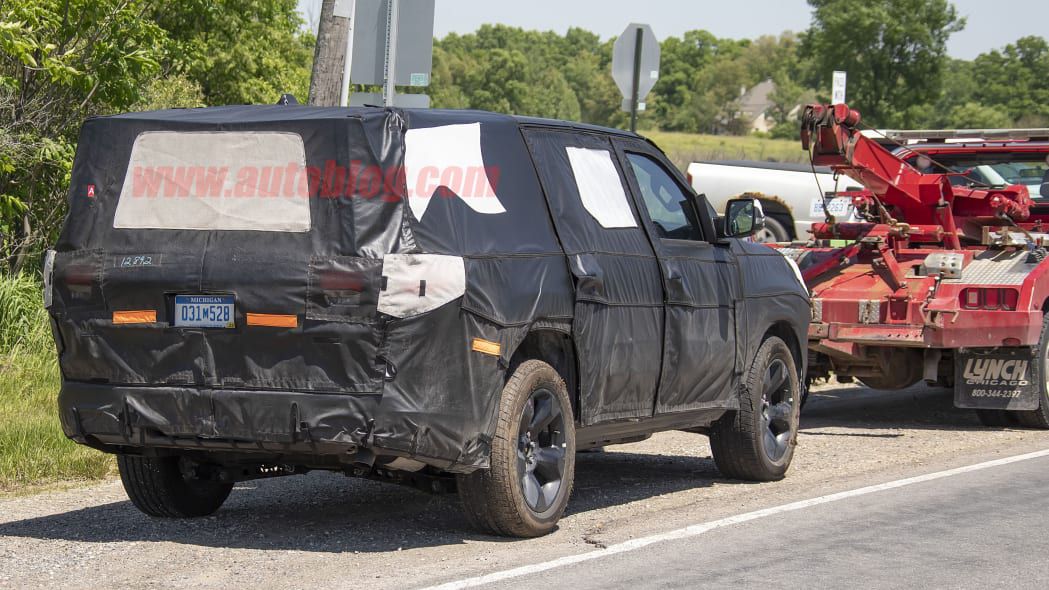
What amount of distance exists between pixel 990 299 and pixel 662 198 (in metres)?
4.47

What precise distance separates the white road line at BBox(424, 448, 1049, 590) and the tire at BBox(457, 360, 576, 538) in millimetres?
371

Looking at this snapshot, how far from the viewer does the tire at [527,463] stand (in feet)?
22.1

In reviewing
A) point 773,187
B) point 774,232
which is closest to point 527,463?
point 774,232

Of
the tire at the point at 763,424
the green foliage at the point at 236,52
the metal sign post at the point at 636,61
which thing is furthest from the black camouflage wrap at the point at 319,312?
the green foliage at the point at 236,52

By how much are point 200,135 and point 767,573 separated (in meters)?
3.21

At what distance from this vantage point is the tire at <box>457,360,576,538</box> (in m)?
6.73

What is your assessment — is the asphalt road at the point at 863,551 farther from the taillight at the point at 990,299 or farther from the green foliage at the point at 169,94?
the green foliage at the point at 169,94

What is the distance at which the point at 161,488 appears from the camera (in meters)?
7.46

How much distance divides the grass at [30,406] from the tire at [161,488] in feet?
4.97

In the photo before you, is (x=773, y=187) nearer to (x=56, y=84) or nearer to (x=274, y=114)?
(x=56, y=84)

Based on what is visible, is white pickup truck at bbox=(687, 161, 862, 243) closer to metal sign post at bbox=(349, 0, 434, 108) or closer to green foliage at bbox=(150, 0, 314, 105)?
green foliage at bbox=(150, 0, 314, 105)

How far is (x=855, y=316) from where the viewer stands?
11.7 metres

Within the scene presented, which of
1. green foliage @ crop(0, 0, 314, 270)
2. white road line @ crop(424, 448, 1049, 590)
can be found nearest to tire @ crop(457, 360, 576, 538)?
white road line @ crop(424, 448, 1049, 590)

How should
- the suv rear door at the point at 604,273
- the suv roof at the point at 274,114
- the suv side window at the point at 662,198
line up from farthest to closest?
the suv side window at the point at 662,198
the suv rear door at the point at 604,273
the suv roof at the point at 274,114
